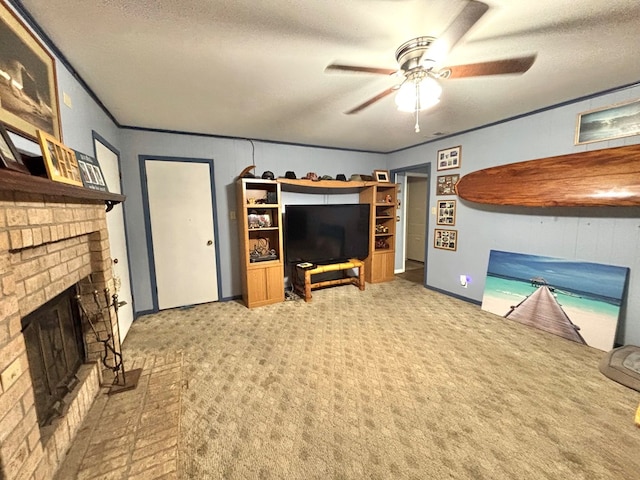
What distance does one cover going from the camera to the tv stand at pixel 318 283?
3479 millimetres

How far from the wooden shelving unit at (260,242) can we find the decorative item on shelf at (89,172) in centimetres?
147

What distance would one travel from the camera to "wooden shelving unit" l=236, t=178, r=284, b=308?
322 centimetres

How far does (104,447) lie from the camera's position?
1.19 meters

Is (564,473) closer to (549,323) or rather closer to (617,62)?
(549,323)

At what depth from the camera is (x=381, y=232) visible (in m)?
4.32

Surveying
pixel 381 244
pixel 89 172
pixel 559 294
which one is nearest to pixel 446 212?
pixel 381 244

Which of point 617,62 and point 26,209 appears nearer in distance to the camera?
point 26,209

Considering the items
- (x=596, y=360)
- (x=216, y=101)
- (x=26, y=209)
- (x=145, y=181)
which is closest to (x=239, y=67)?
(x=216, y=101)

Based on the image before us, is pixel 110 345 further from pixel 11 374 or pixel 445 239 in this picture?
pixel 445 239

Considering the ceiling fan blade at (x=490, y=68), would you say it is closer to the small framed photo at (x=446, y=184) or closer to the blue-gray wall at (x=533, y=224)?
the blue-gray wall at (x=533, y=224)

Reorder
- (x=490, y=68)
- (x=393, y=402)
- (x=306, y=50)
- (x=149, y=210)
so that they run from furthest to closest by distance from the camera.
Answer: (x=149, y=210)
(x=393, y=402)
(x=306, y=50)
(x=490, y=68)

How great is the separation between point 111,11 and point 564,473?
3.15 meters

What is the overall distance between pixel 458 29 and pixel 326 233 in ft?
9.44

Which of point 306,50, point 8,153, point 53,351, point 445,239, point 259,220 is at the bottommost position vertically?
point 53,351
